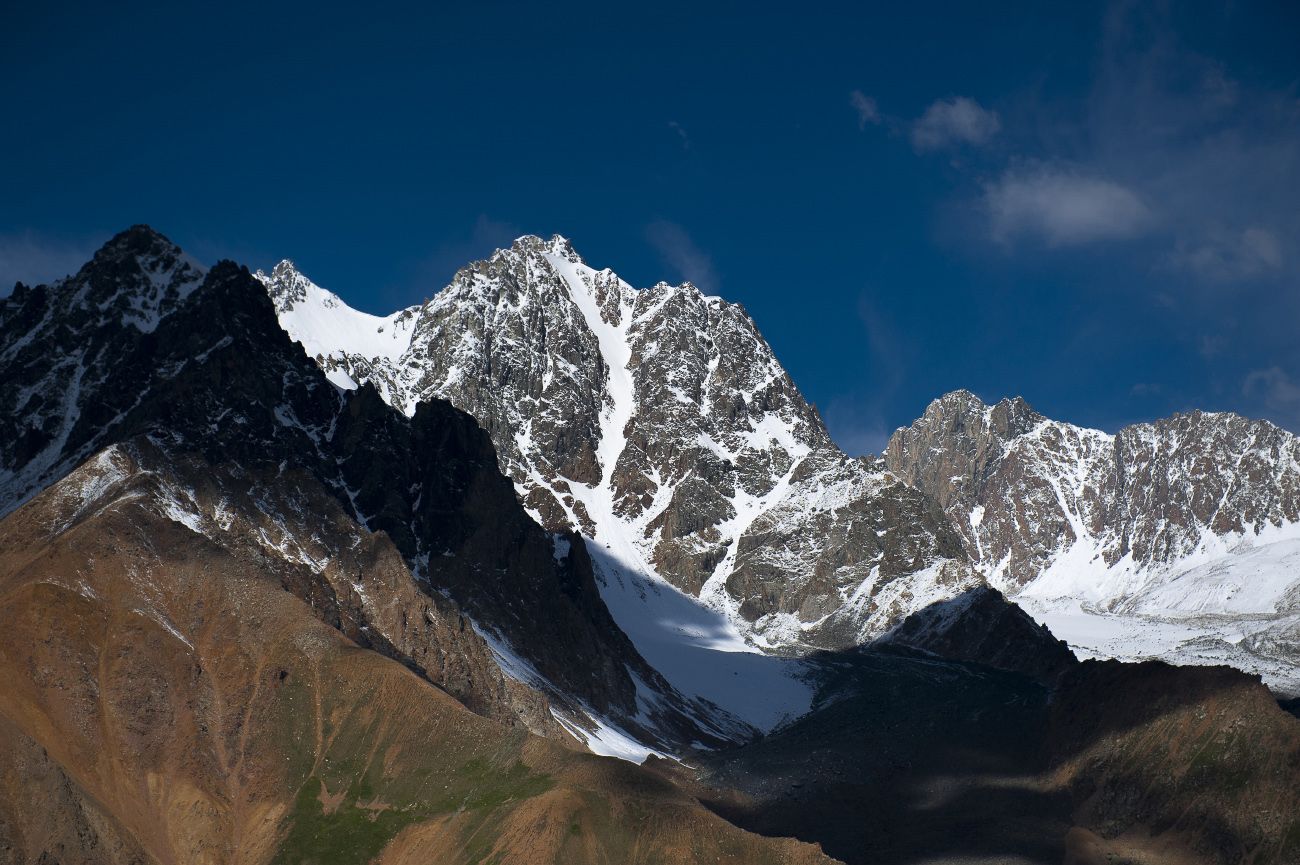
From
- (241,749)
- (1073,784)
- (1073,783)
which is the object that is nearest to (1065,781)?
(1073,783)

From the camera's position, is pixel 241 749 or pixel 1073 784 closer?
pixel 241 749

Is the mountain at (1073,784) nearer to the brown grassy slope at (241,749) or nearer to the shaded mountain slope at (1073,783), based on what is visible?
the shaded mountain slope at (1073,783)

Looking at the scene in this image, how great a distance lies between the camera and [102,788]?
102250 millimetres

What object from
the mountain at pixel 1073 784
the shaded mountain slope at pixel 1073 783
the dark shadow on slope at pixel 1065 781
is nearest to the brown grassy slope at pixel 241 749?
the dark shadow on slope at pixel 1065 781

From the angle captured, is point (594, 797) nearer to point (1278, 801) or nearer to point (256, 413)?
point (1278, 801)

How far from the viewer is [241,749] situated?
365 ft

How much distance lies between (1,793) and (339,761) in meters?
29.5

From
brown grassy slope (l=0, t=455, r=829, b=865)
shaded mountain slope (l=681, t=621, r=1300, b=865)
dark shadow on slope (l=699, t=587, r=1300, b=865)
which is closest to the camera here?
brown grassy slope (l=0, t=455, r=829, b=865)

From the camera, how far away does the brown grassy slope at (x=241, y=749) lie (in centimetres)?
9088

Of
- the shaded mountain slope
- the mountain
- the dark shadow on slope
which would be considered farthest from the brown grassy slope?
the shaded mountain slope

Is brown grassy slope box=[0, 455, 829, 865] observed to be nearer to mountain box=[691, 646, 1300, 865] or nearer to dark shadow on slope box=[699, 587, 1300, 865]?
dark shadow on slope box=[699, 587, 1300, 865]

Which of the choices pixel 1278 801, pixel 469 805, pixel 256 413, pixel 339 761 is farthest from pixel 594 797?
pixel 256 413

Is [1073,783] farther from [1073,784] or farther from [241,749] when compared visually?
[241,749]

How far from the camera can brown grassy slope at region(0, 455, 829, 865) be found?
9088 centimetres
